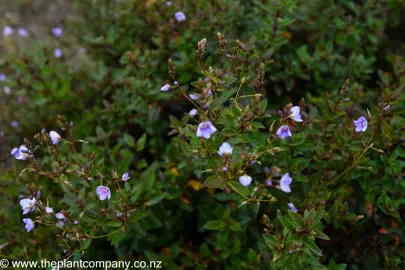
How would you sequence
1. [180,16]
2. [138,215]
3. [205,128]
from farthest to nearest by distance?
[180,16]
[138,215]
[205,128]

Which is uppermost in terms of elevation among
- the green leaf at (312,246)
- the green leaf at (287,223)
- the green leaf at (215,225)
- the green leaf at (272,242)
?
the green leaf at (287,223)

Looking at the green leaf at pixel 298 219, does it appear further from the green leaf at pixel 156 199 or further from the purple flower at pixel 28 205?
the purple flower at pixel 28 205

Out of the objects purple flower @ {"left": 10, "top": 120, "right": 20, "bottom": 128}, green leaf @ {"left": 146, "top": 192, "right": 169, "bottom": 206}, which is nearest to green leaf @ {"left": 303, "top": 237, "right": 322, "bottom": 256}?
green leaf @ {"left": 146, "top": 192, "right": 169, "bottom": 206}

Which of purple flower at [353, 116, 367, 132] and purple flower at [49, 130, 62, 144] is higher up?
purple flower at [353, 116, 367, 132]

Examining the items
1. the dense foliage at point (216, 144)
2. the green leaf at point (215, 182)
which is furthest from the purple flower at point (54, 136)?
the green leaf at point (215, 182)

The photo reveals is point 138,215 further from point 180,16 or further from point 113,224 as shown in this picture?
point 180,16

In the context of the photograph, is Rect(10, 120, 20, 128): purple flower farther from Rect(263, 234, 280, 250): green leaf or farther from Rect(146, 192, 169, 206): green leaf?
Rect(263, 234, 280, 250): green leaf

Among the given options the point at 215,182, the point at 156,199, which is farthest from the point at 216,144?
the point at 156,199
